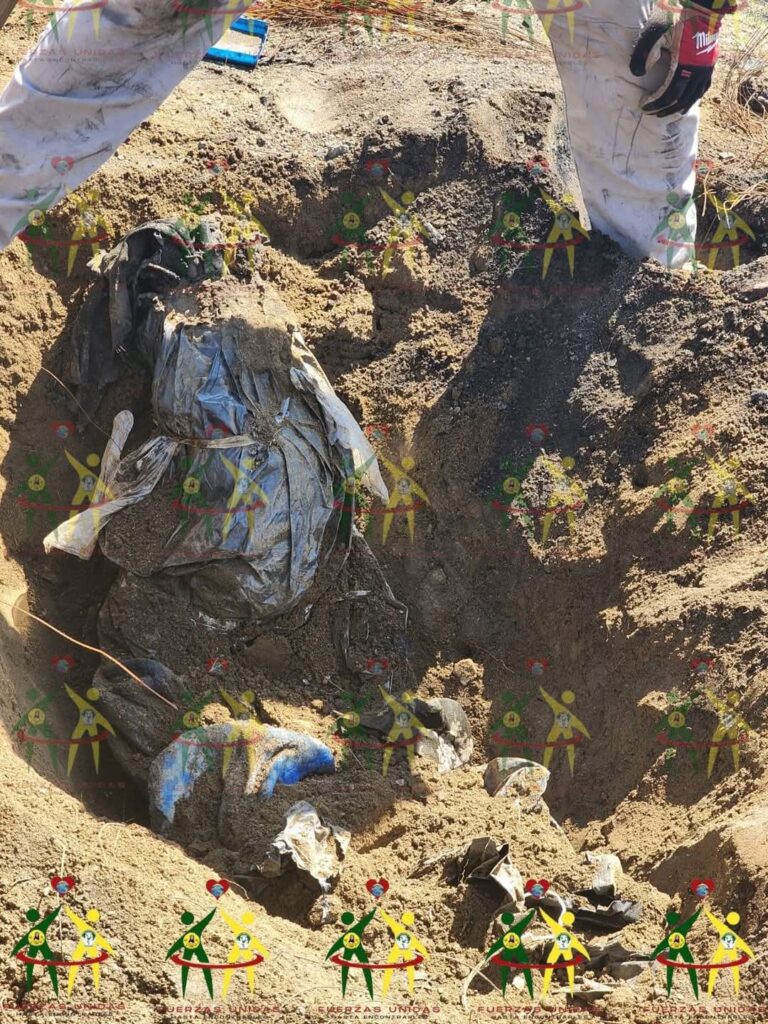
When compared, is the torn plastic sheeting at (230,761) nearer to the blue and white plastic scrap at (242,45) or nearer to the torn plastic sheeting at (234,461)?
the torn plastic sheeting at (234,461)

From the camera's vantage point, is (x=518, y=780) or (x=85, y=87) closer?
(x=518, y=780)

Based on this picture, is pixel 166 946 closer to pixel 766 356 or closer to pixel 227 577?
pixel 227 577

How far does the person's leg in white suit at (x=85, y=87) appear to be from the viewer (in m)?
3.31

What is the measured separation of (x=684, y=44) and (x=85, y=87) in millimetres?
1833

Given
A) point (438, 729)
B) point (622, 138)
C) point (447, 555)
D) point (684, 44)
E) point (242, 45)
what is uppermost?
point (684, 44)

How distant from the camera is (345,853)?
2.95 metres

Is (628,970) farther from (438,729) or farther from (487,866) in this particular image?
(438,729)

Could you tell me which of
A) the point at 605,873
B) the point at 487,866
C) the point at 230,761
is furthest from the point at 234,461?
the point at 605,873

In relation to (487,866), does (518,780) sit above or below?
below

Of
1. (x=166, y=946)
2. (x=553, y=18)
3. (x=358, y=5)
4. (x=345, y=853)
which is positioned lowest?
(x=345, y=853)

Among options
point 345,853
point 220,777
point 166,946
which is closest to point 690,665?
point 345,853

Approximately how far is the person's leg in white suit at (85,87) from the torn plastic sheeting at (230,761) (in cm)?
155

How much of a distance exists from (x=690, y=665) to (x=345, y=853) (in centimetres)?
107

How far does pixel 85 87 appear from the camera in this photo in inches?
134
